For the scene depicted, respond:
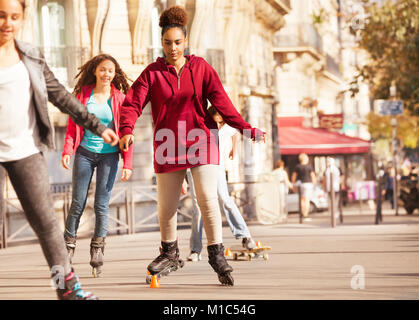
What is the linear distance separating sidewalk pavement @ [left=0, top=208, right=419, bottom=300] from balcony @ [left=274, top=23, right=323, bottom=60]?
2632 centimetres

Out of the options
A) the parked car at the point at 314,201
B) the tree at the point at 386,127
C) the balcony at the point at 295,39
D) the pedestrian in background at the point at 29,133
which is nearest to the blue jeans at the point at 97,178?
the pedestrian in background at the point at 29,133

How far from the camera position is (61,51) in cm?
2219

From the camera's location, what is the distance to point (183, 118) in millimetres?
7660

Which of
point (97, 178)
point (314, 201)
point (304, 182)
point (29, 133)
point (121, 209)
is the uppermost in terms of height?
point (29, 133)

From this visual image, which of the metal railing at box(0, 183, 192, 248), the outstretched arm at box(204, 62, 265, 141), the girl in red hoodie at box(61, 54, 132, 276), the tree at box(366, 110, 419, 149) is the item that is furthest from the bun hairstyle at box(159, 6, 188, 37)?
the tree at box(366, 110, 419, 149)

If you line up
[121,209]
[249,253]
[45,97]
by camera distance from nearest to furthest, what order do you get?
[45,97] < [249,253] < [121,209]

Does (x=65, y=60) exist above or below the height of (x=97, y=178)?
above

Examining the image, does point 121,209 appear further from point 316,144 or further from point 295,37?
point 295,37

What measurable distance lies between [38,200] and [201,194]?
2.18 meters

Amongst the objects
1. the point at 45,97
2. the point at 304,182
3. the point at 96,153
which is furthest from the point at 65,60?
the point at 45,97

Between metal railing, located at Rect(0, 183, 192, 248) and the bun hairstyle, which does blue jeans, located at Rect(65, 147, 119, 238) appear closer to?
the bun hairstyle

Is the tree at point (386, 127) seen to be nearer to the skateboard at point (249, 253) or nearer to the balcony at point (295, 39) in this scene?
the balcony at point (295, 39)

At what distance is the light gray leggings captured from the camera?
25.6ft
